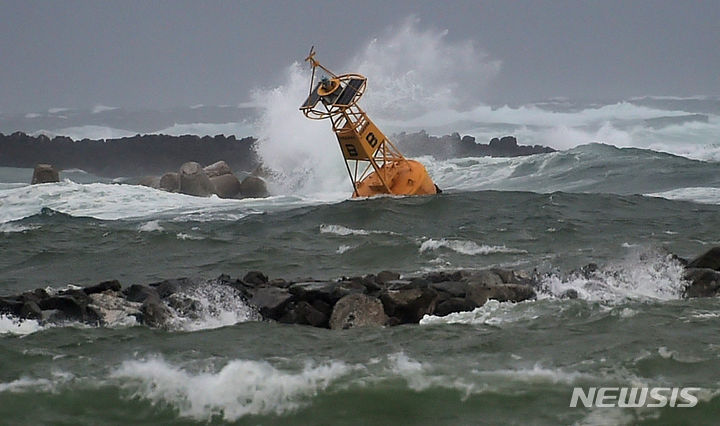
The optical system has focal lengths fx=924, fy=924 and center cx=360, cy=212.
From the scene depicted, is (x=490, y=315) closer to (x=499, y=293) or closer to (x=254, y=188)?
(x=499, y=293)

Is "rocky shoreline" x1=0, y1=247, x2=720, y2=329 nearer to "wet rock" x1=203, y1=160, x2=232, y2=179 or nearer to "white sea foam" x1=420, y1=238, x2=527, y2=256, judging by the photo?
"white sea foam" x1=420, y1=238, x2=527, y2=256

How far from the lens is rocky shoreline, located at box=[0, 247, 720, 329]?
9184mm

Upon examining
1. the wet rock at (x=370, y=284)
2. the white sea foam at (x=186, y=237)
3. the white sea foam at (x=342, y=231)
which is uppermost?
the wet rock at (x=370, y=284)

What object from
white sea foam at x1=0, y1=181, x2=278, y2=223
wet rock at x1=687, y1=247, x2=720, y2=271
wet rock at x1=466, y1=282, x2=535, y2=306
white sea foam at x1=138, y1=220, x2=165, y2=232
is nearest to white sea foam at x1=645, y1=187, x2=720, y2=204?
white sea foam at x1=0, y1=181, x2=278, y2=223

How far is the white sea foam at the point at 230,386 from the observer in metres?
6.35

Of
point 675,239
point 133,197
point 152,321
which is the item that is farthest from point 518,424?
point 133,197

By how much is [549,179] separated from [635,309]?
79.6ft

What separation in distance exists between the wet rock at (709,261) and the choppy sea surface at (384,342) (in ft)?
0.92

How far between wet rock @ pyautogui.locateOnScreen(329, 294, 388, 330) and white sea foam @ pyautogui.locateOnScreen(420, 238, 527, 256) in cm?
570

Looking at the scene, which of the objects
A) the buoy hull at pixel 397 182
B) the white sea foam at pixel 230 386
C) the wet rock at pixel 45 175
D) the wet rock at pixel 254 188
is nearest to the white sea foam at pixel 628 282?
the white sea foam at pixel 230 386

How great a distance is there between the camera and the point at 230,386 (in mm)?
6703

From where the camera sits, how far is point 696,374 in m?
6.78

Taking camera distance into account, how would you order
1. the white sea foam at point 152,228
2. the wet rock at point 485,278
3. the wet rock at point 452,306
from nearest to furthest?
1. the wet rock at point 452,306
2. the wet rock at point 485,278
3. the white sea foam at point 152,228

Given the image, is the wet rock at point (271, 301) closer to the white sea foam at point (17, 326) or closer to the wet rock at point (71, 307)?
the wet rock at point (71, 307)
